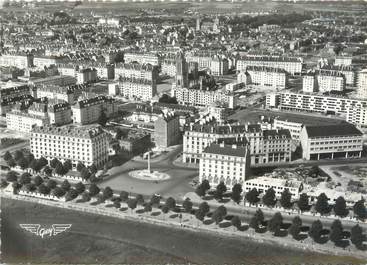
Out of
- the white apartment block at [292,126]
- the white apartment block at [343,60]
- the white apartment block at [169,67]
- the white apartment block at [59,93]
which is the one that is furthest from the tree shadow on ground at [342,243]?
the white apartment block at [343,60]

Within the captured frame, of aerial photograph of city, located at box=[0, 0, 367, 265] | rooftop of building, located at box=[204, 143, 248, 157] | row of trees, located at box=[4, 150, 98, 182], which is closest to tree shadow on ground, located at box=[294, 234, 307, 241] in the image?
aerial photograph of city, located at box=[0, 0, 367, 265]

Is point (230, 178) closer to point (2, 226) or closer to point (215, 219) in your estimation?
point (215, 219)

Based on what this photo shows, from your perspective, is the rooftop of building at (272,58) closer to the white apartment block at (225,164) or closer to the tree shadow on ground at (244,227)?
the white apartment block at (225,164)

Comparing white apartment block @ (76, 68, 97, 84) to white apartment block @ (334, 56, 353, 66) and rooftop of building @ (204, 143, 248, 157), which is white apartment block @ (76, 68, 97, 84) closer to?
rooftop of building @ (204, 143, 248, 157)

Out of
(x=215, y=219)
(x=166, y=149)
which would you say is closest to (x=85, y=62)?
(x=166, y=149)

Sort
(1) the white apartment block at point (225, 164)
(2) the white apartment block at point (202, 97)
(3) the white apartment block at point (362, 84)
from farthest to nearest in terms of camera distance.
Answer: (3) the white apartment block at point (362, 84), (2) the white apartment block at point (202, 97), (1) the white apartment block at point (225, 164)

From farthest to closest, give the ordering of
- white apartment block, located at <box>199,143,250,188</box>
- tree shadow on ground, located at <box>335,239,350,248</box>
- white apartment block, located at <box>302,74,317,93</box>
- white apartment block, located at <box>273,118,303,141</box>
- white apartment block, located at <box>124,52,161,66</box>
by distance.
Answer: white apartment block, located at <box>124,52,161,66</box> < white apartment block, located at <box>302,74,317,93</box> < white apartment block, located at <box>273,118,303,141</box> < white apartment block, located at <box>199,143,250,188</box> < tree shadow on ground, located at <box>335,239,350,248</box>
